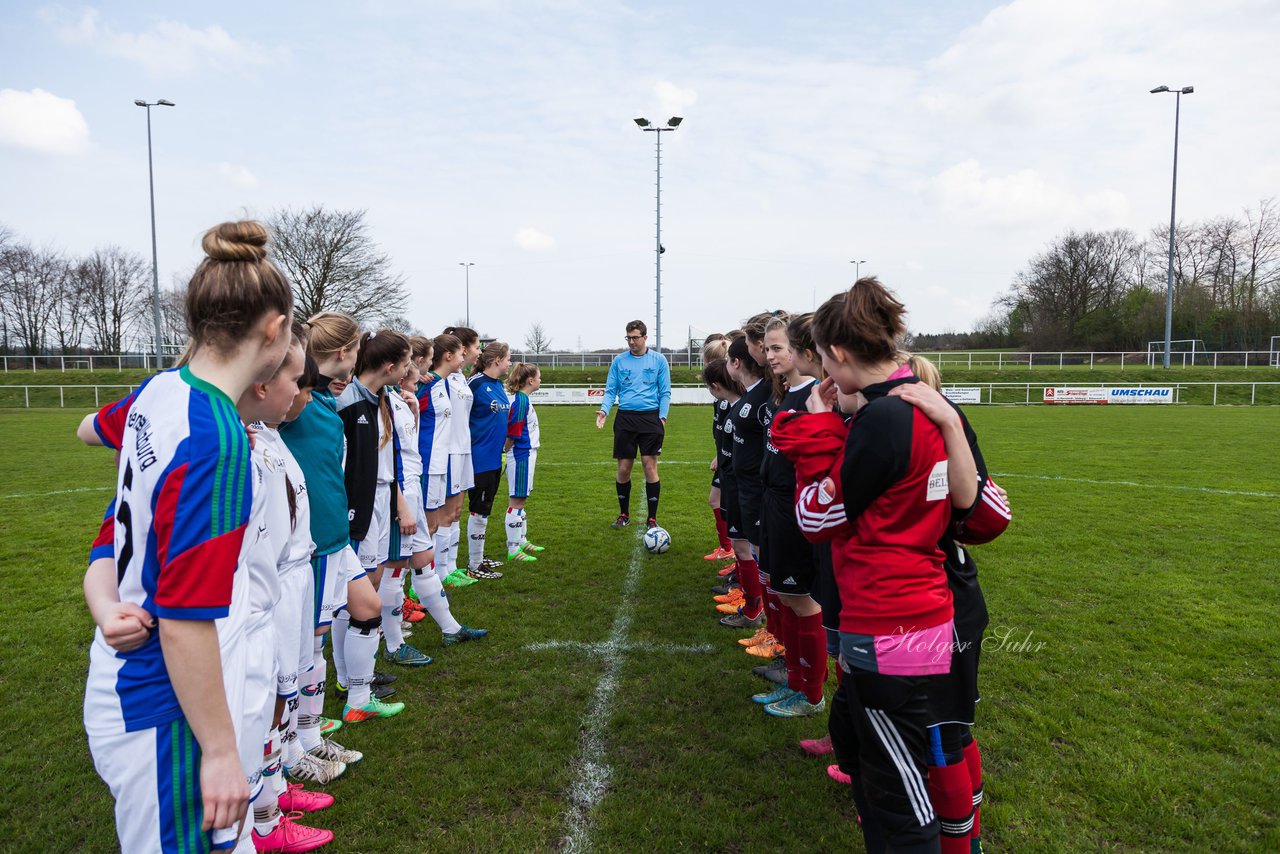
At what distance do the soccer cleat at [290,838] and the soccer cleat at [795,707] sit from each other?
2.33m

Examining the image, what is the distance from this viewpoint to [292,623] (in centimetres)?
271

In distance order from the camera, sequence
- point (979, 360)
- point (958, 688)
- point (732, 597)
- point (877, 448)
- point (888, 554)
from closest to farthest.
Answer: point (877, 448), point (888, 554), point (958, 688), point (732, 597), point (979, 360)

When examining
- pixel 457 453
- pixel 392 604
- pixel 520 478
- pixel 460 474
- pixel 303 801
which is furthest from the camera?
pixel 520 478

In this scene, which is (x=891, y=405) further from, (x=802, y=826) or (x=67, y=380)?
(x=67, y=380)

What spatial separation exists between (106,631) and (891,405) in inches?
75.6

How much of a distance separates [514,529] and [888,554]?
563cm

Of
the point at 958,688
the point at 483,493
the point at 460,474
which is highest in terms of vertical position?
the point at 460,474

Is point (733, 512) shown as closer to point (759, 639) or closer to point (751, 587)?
point (751, 587)

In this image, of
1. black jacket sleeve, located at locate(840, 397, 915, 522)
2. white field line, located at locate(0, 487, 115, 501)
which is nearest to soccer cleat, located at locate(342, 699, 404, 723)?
black jacket sleeve, located at locate(840, 397, 915, 522)

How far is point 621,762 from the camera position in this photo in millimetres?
3561

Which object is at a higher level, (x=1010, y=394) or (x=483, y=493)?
(x=1010, y=394)

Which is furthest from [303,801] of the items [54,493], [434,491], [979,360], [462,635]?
[979,360]

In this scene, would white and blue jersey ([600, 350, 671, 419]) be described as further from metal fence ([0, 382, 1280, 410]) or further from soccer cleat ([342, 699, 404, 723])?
metal fence ([0, 382, 1280, 410])

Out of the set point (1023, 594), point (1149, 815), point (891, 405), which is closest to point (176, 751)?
point (891, 405)
